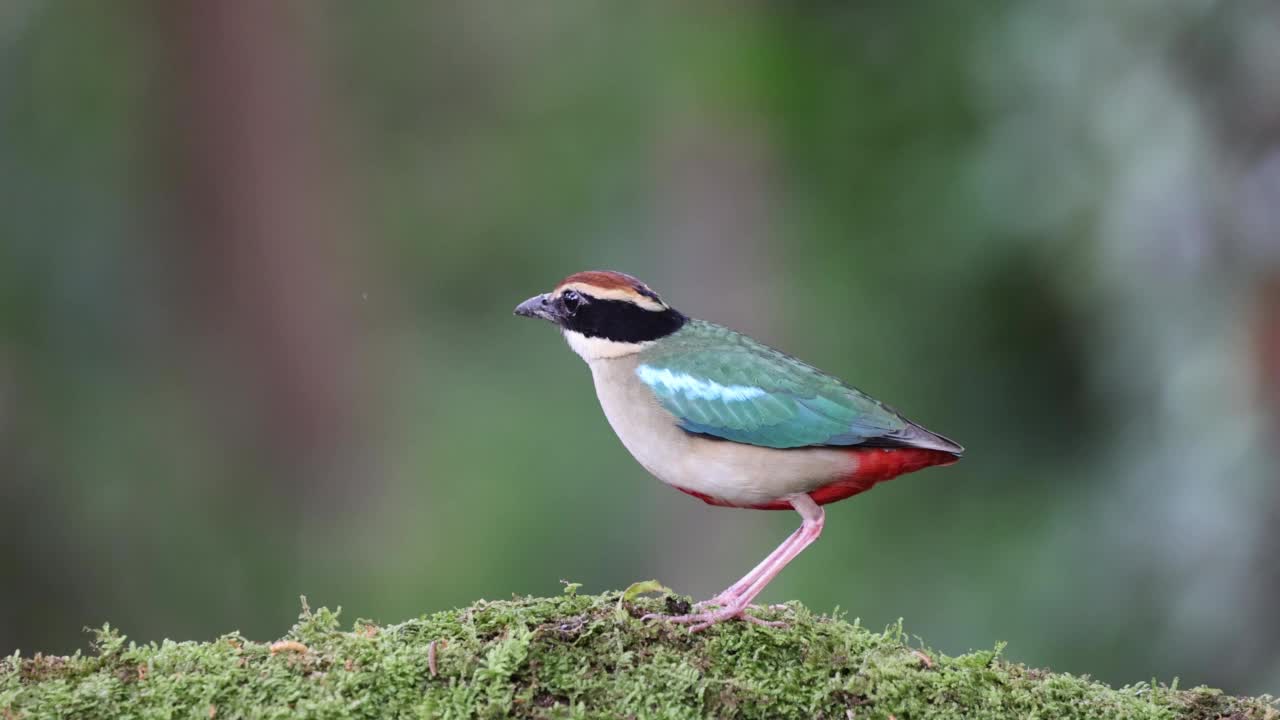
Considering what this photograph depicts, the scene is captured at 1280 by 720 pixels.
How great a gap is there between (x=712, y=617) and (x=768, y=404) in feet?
3.69

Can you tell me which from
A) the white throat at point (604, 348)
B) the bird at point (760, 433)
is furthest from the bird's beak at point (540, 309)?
the bird at point (760, 433)

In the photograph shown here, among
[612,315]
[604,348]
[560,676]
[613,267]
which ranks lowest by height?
[560,676]

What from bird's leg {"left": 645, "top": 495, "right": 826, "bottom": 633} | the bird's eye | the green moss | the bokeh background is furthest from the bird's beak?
the bokeh background

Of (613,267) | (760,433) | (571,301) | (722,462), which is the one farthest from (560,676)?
(613,267)

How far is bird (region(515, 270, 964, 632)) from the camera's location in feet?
16.7

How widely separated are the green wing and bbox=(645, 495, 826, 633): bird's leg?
287 mm

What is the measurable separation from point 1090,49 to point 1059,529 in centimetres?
330

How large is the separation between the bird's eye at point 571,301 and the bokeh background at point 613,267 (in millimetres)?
4077

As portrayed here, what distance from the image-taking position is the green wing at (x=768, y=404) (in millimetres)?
5109

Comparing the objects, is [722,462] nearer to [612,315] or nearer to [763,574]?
[763,574]

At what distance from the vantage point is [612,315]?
18.8ft

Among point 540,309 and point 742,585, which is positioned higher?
point 540,309

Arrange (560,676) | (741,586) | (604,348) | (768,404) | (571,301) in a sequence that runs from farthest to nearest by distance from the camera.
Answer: (571,301) → (604,348) → (768,404) → (741,586) → (560,676)

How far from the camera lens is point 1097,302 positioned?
843 centimetres
